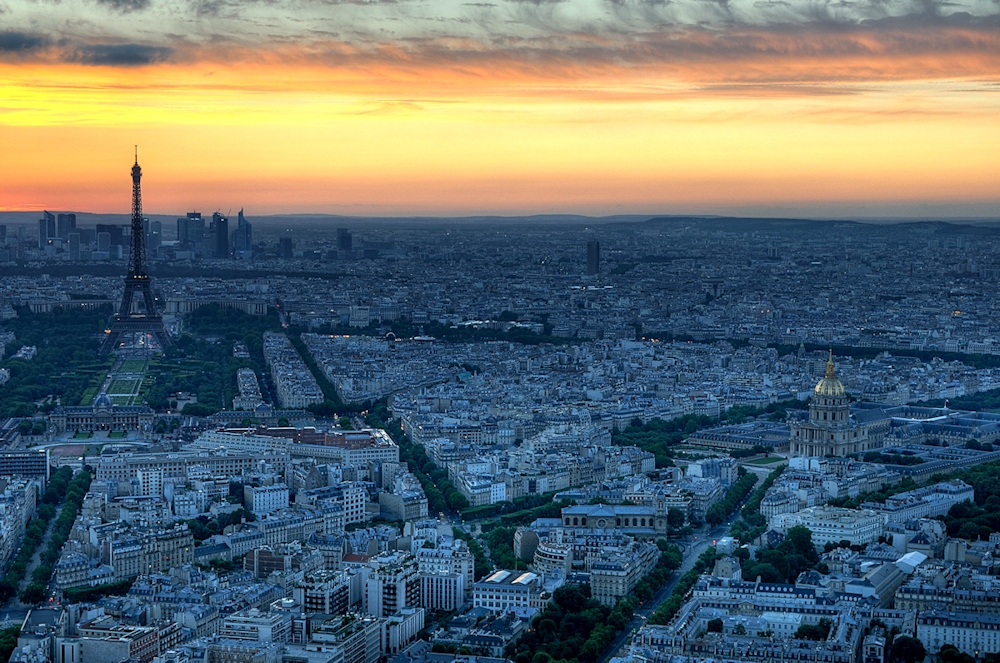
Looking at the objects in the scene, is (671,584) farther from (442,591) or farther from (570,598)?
(442,591)

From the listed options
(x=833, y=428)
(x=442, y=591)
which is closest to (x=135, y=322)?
(x=833, y=428)

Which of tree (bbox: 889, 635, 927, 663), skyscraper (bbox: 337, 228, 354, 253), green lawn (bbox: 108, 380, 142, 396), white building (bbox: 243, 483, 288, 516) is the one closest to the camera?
tree (bbox: 889, 635, 927, 663)

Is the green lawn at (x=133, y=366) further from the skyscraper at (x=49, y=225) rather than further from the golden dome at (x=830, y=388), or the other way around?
the skyscraper at (x=49, y=225)

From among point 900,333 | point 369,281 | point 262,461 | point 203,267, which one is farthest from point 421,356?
point 203,267

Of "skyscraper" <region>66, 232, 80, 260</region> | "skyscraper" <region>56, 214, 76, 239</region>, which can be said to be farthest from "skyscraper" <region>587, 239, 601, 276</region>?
"skyscraper" <region>56, 214, 76, 239</region>

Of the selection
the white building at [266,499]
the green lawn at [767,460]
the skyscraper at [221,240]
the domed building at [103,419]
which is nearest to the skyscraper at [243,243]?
the skyscraper at [221,240]

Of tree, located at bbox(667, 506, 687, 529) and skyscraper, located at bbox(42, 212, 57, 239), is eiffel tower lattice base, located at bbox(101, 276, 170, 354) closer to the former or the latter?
tree, located at bbox(667, 506, 687, 529)
